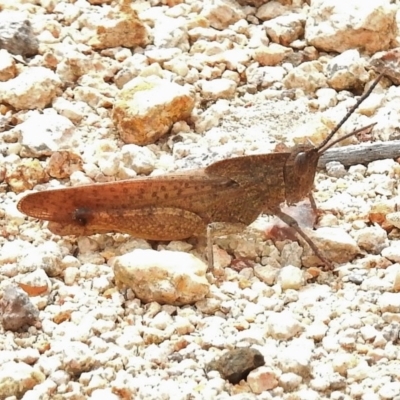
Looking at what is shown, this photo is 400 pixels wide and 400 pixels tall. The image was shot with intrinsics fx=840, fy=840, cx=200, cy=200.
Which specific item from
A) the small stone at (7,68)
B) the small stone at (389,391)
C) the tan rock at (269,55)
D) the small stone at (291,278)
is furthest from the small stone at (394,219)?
the small stone at (7,68)

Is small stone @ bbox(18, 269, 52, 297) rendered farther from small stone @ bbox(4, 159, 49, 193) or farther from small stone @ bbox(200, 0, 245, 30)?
small stone @ bbox(200, 0, 245, 30)

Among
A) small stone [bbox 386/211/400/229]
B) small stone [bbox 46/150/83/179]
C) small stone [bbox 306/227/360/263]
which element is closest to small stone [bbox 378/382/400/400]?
small stone [bbox 306/227/360/263]

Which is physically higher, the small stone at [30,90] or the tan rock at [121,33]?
the tan rock at [121,33]

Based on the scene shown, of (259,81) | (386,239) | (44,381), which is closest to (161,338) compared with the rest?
(44,381)

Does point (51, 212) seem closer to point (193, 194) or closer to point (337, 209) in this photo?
point (193, 194)

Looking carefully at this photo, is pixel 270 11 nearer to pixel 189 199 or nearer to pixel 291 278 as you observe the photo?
pixel 189 199

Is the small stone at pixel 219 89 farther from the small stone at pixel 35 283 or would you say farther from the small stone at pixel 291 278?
the small stone at pixel 35 283
